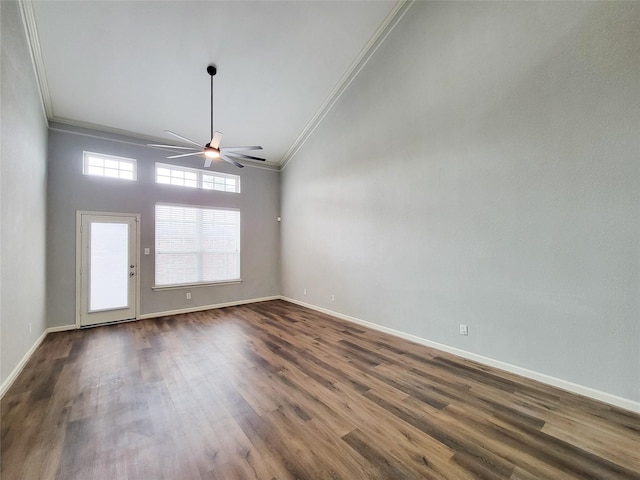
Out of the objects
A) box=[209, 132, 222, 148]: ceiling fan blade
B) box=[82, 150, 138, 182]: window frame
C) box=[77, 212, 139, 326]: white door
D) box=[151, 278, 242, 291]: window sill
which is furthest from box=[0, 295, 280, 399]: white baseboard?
box=[209, 132, 222, 148]: ceiling fan blade

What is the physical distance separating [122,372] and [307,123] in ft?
17.7

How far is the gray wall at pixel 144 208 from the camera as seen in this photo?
4418mm

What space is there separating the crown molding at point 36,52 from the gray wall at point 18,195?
0.51 ft

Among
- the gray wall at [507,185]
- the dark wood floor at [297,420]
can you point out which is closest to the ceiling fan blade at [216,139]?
the gray wall at [507,185]

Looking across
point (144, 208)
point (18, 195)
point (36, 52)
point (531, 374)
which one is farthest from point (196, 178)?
point (531, 374)

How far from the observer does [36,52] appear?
3311 mm

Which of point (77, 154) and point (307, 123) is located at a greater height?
point (307, 123)

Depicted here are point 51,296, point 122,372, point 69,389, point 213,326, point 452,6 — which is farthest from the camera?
point 213,326

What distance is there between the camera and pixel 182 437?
1.94 meters

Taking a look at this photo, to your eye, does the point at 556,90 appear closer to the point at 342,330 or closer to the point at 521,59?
the point at 521,59

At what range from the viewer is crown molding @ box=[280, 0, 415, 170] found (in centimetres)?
394

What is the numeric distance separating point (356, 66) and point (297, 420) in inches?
209

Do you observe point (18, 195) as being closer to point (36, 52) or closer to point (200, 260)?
point (36, 52)

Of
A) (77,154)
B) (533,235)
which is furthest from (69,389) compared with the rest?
(533,235)
